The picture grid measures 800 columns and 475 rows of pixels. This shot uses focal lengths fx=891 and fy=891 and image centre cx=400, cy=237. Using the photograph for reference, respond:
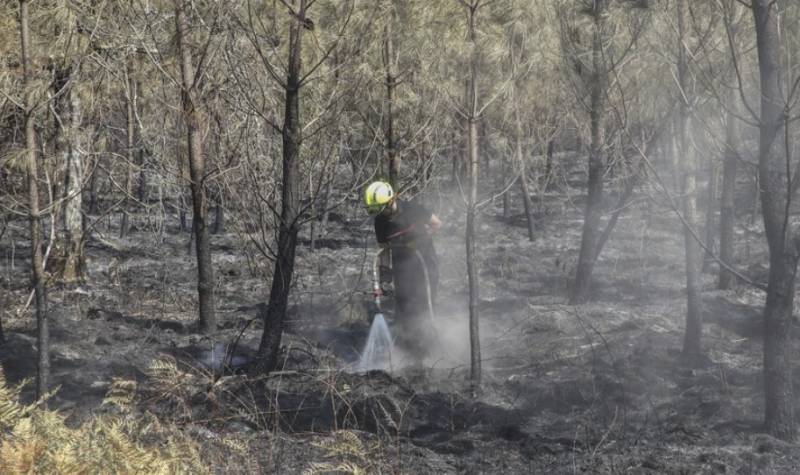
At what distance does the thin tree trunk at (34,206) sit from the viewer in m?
6.85

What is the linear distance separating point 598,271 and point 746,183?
44.4ft

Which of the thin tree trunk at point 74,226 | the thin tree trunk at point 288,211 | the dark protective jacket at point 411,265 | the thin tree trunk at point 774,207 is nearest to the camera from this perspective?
the thin tree trunk at point 774,207

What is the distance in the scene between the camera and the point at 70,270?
14.9 m

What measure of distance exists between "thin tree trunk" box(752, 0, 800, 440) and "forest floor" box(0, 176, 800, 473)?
64cm

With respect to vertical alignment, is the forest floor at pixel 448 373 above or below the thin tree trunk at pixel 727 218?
below

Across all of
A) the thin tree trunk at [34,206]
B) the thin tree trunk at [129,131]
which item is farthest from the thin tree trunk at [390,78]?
the thin tree trunk at [34,206]

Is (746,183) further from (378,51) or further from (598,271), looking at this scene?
(378,51)

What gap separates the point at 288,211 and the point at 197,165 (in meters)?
2.89

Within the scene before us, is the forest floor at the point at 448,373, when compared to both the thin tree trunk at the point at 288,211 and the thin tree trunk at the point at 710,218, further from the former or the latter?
the thin tree trunk at the point at 710,218

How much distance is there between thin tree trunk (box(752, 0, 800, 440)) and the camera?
247 inches

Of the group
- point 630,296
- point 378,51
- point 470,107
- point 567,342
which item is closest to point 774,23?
point 470,107

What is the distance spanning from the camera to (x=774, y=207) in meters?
6.38

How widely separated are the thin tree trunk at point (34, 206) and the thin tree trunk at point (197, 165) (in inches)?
113

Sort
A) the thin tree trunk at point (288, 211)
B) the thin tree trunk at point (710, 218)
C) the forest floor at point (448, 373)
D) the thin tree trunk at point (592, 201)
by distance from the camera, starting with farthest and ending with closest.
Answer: the thin tree trunk at point (592, 201) < the thin tree trunk at point (710, 218) < the thin tree trunk at point (288, 211) < the forest floor at point (448, 373)
